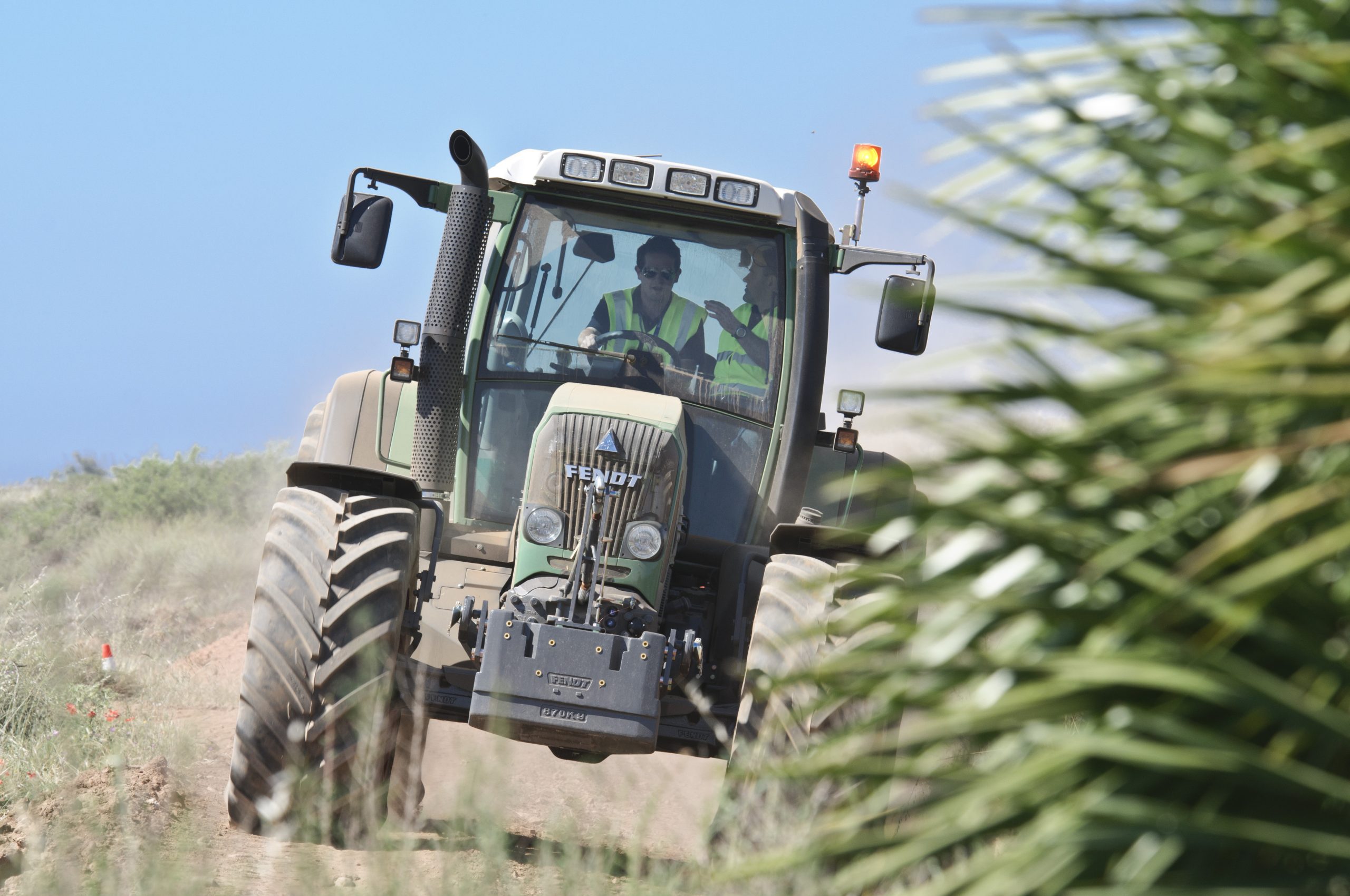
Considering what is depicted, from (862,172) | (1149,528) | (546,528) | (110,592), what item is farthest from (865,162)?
(110,592)

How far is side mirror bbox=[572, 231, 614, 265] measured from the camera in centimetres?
625

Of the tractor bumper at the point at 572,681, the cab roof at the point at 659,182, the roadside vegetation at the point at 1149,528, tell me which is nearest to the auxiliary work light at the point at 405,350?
the cab roof at the point at 659,182

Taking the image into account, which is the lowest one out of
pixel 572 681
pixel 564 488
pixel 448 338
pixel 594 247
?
pixel 572 681

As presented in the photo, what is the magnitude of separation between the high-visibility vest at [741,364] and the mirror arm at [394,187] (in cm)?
150

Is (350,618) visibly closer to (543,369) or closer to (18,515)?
(543,369)

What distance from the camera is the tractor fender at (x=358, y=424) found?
6.86 m

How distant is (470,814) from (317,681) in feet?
5.25

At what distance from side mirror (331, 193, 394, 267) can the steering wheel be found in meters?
1.05

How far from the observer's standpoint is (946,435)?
171 cm

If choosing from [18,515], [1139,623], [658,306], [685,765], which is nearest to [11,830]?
[658,306]

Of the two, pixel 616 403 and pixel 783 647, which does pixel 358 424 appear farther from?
pixel 783 647

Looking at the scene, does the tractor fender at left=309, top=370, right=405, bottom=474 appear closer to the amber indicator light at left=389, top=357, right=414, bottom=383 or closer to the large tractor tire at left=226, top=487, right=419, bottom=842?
the amber indicator light at left=389, top=357, right=414, bottom=383

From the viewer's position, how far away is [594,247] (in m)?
6.27

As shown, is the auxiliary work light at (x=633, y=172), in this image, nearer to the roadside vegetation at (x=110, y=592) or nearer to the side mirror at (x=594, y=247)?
the side mirror at (x=594, y=247)
